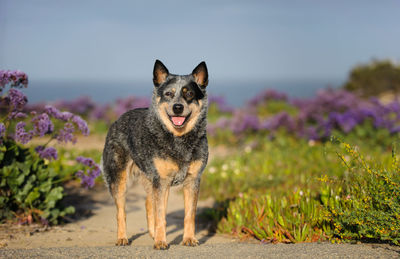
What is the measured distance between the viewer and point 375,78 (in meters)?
26.4

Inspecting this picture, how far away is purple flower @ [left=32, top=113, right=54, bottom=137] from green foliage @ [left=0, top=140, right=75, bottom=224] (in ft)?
1.31

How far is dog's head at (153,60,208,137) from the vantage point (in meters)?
4.65

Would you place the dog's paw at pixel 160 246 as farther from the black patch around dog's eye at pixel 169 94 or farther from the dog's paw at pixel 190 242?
the black patch around dog's eye at pixel 169 94

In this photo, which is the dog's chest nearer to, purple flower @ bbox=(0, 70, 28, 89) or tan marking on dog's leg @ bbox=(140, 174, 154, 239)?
tan marking on dog's leg @ bbox=(140, 174, 154, 239)

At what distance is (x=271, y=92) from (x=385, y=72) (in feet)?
36.5

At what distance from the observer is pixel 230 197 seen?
7559 mm

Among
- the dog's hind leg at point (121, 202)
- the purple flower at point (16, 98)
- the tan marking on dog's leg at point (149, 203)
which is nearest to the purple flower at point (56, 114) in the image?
the purple flower at point (16, 98)

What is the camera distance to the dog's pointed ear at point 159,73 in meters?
4.88

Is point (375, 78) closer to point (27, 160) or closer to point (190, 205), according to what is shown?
point (190, 205)

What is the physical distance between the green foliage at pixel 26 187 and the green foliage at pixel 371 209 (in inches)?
147

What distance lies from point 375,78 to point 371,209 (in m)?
23.9

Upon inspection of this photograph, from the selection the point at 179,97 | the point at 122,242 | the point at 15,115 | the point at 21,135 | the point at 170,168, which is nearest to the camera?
the point at 179,97

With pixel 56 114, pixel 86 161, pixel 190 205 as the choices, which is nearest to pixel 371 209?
→ pixel 190 205

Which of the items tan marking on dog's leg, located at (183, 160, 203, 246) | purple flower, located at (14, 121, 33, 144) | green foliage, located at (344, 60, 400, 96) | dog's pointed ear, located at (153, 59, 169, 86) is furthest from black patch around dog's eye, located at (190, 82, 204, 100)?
green foliage, located at (344, 60, 400, 96)
